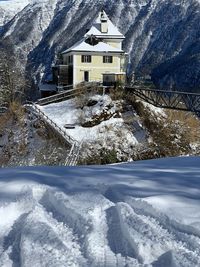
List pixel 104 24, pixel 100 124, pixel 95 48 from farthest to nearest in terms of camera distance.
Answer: pixel 104 24
pixel 95 48
pixel 100 124

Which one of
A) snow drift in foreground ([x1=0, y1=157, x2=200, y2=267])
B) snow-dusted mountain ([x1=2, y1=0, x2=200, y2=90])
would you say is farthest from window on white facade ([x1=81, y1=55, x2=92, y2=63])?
snow-dusted mountain ([x1=2, y1=0, x2=200, y2=90])

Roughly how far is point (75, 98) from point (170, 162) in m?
27.9

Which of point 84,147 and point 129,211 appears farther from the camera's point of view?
point 84,147

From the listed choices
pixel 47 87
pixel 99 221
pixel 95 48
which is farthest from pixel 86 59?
pixel 99 221

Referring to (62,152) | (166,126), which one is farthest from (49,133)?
(166,126)

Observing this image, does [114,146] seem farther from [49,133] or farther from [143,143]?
[49,133]

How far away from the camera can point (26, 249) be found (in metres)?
3.17

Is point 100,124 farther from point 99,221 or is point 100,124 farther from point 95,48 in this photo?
point 99,221

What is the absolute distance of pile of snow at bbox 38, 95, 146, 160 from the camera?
2947 centimetres

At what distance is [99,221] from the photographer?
3656 mm

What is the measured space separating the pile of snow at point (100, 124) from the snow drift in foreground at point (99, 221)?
2406 cm

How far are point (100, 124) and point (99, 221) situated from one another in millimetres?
27347

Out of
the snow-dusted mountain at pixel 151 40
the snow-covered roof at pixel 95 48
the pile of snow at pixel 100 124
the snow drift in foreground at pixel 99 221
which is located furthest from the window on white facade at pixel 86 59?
the snow-dusted mountain at pixel 151 40

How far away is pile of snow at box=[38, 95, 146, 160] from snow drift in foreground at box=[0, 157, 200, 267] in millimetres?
24057
